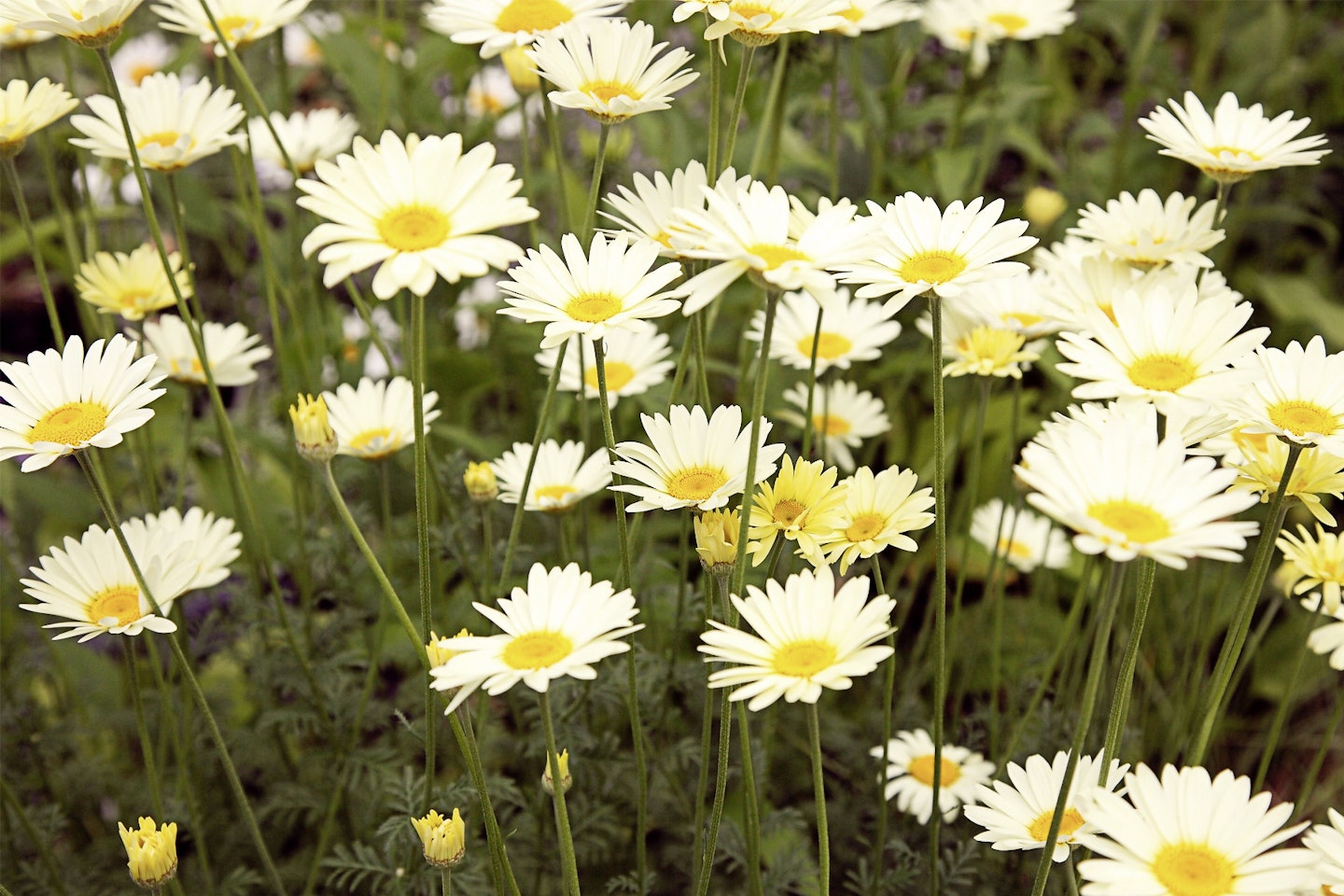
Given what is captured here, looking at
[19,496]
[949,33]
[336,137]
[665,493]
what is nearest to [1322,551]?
[665,493]

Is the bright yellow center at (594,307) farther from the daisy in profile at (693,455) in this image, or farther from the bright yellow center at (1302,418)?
the bright yellow center at (1302,418)

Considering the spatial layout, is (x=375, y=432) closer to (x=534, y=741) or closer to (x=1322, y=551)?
(x=534, y=741)

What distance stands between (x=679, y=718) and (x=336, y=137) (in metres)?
Answer: 0.81

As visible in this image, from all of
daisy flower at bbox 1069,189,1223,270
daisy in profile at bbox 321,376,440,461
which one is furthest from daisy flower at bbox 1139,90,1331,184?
daisy in profile at bbox 321,376,440,461

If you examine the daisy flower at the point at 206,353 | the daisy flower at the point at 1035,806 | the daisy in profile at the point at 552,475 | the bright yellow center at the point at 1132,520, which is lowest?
the daisy flower at the point at 1035,806

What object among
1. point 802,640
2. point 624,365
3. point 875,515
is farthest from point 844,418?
point 802,640

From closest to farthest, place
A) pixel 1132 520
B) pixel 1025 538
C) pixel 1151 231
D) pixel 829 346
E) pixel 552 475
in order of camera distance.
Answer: pixel 1132 520 < pixel 1151 231 < pixel 552 475 < pixel 829 346 < pixel 1025 538

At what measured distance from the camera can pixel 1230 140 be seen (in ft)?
3.15

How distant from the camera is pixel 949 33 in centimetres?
156

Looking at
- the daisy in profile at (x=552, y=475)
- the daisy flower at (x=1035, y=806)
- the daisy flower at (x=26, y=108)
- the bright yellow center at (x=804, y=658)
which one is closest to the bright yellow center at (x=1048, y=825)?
the daisy flower at (x=1035, y=806)

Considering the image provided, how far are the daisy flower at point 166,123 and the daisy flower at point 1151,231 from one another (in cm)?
73

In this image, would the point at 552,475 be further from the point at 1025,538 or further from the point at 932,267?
the point at 1025,538

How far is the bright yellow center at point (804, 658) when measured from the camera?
64 cm

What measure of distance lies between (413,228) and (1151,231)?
60 cm
